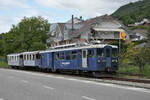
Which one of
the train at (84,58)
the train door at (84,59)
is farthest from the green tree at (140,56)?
the train door at (84,59)

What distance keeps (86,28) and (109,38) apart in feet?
18.0

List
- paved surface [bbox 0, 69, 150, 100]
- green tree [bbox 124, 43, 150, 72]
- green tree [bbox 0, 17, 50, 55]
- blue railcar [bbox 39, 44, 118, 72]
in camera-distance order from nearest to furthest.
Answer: paved surface [bbox 0, 69, 150, 100] < blue railcar [bbox 39, 44, 118, 72] < green tree [bbox 124, 43, 150, 72] < green tree [bbox 0, 17, 50, 55]

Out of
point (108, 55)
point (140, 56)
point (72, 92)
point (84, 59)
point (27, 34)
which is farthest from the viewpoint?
point (27, 34)

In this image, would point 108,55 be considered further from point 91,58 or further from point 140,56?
point 140,56

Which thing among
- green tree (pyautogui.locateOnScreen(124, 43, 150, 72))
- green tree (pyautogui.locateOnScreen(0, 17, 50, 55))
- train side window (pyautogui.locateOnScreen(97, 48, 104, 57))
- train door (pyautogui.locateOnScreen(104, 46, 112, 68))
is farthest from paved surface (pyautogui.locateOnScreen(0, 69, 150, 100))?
green tree (pyautogui.locateOnScreen(0, 17, 50, 55))

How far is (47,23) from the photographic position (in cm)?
6256

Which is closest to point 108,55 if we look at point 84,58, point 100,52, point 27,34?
point 100,52

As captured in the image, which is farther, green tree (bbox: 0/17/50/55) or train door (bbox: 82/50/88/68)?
green tree (bbox: 0/17/50/55)

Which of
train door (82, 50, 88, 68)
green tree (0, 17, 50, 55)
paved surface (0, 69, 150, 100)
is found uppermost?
green tree (0, 17, 50, 55)

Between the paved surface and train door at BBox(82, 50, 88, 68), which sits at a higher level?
train door at BBox(82, 50, 88, 68)

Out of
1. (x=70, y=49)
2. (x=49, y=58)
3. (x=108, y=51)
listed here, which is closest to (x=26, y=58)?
(x=49, y=58)

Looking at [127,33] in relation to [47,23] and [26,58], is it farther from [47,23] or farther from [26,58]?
[26,58]

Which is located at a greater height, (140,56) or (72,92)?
(140,56)

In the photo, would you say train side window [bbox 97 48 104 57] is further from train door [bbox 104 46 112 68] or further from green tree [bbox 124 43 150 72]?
green tree [bbox 124 43 150 72]
